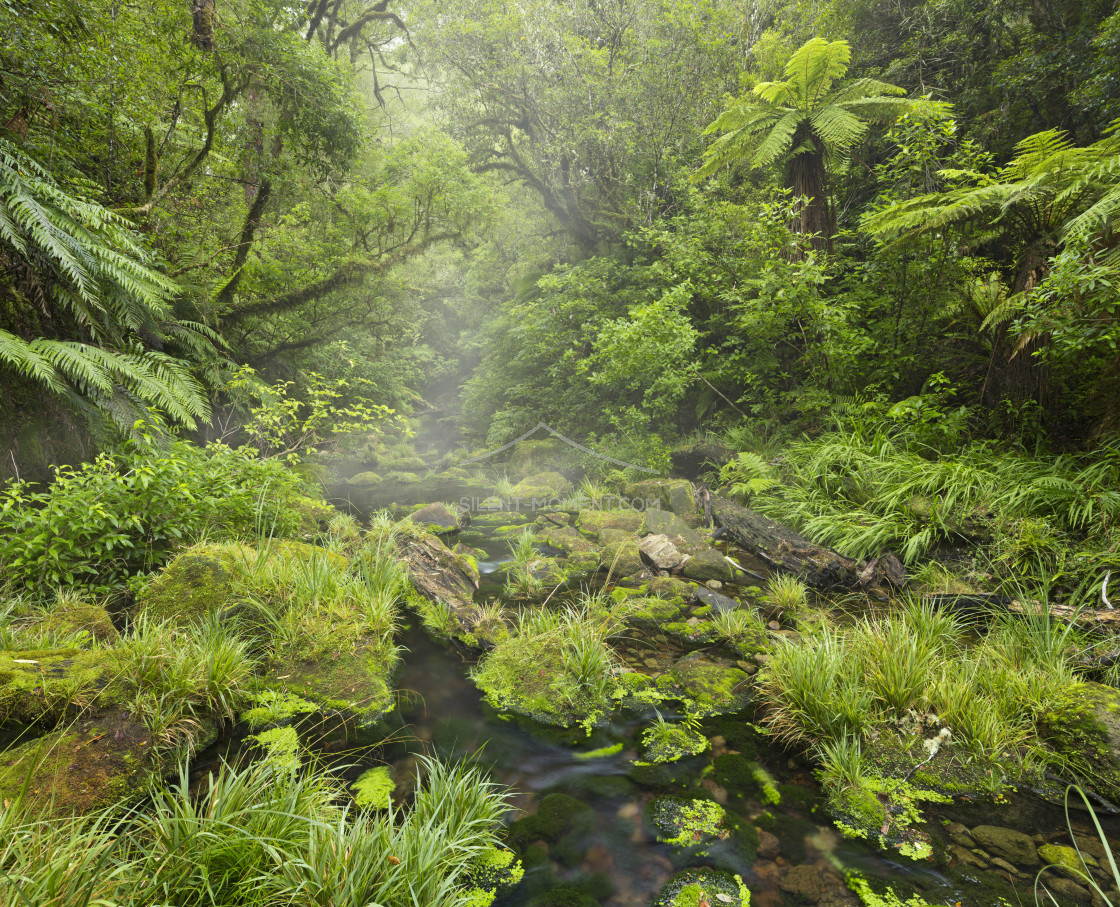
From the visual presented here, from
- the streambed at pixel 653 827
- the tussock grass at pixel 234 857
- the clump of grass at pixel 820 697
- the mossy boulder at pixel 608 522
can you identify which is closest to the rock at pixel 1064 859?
the streambed at pixel 653 827

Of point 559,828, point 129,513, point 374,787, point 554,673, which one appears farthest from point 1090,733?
point 129,513

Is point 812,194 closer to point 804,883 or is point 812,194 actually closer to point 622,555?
point 622,555

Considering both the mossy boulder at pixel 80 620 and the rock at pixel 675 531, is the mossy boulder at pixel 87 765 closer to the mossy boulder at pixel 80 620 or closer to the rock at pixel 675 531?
the mossy boulder at pixel 80 620

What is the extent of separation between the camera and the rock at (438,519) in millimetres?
6818

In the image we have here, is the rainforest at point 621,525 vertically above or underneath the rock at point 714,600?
above

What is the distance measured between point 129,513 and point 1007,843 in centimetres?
543

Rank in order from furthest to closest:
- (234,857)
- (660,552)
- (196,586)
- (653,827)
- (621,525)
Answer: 1. (621,525)
2. (660,552)
3. (196,586)
4. (653,827)
5. (234,857)

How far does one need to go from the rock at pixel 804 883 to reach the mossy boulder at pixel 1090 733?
5.35 feet

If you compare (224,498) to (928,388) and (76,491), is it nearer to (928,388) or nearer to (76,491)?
(76,491)

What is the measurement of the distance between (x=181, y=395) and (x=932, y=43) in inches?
504

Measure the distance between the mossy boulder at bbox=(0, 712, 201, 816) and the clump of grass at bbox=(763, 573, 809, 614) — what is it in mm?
4490

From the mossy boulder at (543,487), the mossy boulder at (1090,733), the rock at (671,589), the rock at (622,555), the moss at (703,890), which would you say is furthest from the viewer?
the mossy boulder at (543,487)

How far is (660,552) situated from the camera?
18.5 feet

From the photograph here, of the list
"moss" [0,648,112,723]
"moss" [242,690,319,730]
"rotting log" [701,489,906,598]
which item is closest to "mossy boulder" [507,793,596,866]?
"moss" [242,690,319,730]
